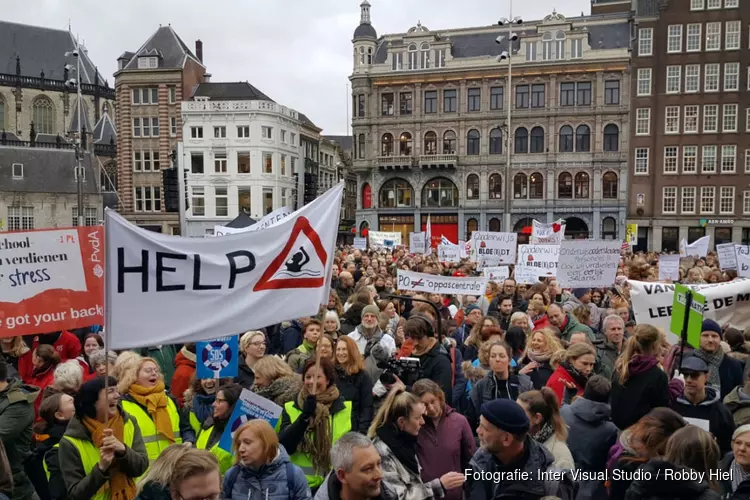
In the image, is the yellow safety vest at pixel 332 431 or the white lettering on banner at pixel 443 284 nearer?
the yellow safety vest at pixel 332 431

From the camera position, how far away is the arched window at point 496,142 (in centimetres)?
4959

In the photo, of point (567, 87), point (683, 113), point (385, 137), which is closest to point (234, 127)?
point (385, 137)

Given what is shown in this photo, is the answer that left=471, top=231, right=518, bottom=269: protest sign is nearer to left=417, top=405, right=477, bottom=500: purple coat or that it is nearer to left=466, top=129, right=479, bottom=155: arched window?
left=417, top=405, right=477, bottom=500: purple coat

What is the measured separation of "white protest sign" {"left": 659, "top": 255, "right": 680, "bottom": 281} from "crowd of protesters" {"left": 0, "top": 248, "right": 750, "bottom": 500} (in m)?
8.84

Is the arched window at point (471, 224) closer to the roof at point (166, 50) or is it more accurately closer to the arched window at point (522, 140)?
→ the arched window at point (522, 140)

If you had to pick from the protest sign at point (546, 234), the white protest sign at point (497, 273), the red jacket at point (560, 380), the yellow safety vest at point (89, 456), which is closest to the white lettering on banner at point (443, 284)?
the white protest sign at point (497, 273)

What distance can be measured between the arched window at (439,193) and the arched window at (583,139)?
9811 millimetres

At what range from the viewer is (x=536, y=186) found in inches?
1951

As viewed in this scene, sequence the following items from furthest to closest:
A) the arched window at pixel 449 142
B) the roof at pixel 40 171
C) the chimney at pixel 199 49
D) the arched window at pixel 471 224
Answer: the chimney at pixel 199 49, the roof at pixel 40 171, the arched window at pixel 449 142, the arched window at pixel 471 224

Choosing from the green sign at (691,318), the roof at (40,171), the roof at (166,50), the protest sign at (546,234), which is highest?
the roof at (166,50)

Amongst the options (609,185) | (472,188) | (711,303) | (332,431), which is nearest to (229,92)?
(472,188)

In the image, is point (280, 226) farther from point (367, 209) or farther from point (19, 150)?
point (19, 150)

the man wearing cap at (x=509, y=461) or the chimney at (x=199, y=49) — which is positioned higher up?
the chimney at (x=199, y=49)

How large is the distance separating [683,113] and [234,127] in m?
33.9
